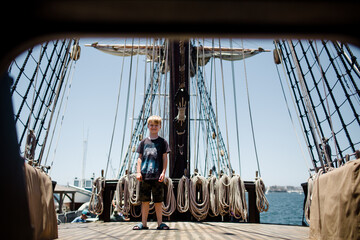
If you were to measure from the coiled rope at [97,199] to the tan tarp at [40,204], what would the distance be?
218 cm

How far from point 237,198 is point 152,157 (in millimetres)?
1556

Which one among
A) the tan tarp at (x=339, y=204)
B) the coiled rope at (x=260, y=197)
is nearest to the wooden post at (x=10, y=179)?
the tan tarp at (x=339, y=204)

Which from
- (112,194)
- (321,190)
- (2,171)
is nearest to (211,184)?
(112,194)

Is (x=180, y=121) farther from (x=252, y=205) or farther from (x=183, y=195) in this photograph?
(x=252, y=205)

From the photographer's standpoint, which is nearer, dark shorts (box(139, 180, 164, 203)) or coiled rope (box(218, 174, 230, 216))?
dark shorts (box(139, 180, 164, 203))

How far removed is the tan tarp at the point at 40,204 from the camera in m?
1.85

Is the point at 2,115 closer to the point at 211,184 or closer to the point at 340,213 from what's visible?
the point at 340,213

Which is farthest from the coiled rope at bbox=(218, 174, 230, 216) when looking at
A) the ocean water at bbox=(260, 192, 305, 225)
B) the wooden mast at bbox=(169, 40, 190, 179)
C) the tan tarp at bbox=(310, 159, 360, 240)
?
the ocean water at bbox=(260, 192, 305, 225)

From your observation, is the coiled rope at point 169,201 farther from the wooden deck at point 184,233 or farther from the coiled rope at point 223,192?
the wooden deck at point 184,233

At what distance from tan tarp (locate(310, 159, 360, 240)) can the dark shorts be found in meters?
1.49

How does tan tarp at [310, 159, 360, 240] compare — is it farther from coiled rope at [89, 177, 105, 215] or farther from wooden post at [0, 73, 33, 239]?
coiled rope at [89, 177, 105, 215]

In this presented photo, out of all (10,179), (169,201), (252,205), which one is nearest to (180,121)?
(169,201)

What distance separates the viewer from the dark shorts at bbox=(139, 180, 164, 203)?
332 centimetres

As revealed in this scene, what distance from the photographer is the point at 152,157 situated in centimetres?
332
